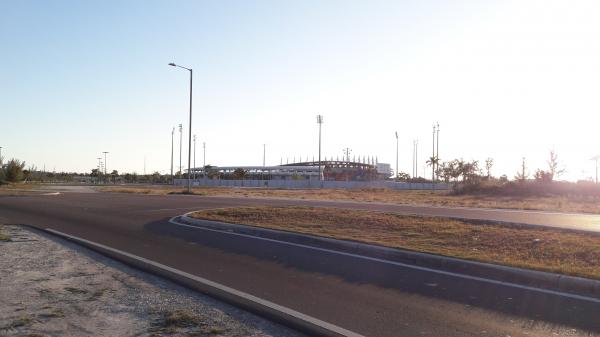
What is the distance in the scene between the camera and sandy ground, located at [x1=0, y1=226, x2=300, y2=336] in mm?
5805

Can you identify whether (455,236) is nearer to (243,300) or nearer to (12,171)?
(243,300)

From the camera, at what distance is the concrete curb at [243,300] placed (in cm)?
590

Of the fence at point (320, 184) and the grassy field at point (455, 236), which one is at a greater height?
the fence at point (320, 184)

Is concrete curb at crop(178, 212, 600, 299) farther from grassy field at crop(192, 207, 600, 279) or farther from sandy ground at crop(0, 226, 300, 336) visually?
Result: sandy ground at crop(0, 226, 300, 336)

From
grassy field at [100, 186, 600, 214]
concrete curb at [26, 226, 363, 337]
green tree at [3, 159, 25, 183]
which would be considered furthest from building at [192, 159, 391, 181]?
concrete curb at [26, 226, 363, 337]

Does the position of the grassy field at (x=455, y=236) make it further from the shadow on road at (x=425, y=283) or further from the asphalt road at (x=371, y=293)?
the asphalt road at (x=371, y=293)

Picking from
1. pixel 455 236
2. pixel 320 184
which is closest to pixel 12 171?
pixel 320 184

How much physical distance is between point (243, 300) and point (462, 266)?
4.35 meters

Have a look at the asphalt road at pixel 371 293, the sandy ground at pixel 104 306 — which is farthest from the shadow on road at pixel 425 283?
the sandy ground at pixel 104 306

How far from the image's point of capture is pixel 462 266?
31.2ft

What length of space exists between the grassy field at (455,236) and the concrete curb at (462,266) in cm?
38

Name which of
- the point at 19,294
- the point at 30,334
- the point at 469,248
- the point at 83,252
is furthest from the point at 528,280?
the point at 83,252

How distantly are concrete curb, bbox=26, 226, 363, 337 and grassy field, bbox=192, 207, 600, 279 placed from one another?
4634 mm

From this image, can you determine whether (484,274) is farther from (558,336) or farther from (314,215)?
(314,215)
